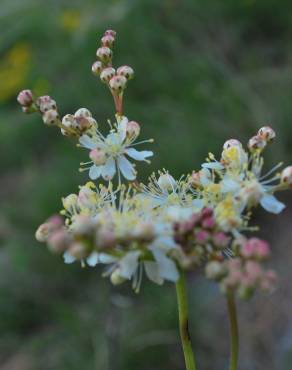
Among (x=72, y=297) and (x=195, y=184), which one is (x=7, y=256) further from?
(x=195, y=184)

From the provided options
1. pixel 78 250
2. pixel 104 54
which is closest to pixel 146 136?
pixel 104 54

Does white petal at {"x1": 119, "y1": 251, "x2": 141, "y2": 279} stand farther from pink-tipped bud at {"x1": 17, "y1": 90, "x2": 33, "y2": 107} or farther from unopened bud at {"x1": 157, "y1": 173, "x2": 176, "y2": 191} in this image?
pink-tipped bud at {"x1": 17, "y1": 90, "x2": 33, "y2": 107}

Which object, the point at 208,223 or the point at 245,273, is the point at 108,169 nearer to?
the point at 208,223

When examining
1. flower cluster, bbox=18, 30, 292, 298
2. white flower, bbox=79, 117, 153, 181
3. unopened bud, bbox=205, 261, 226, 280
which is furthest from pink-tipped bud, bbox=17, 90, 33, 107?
unopened bud, bbox=205, 261, 226, 280

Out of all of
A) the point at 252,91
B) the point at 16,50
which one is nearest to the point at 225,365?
the point at 252,91

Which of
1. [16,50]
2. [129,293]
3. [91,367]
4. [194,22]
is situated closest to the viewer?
[91,367]

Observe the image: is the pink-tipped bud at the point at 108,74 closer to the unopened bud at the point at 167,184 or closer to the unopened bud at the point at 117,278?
the unopened bud at the point at 167,184

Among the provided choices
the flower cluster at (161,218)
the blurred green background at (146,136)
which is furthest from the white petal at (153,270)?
the blurred green background at (146,136)
